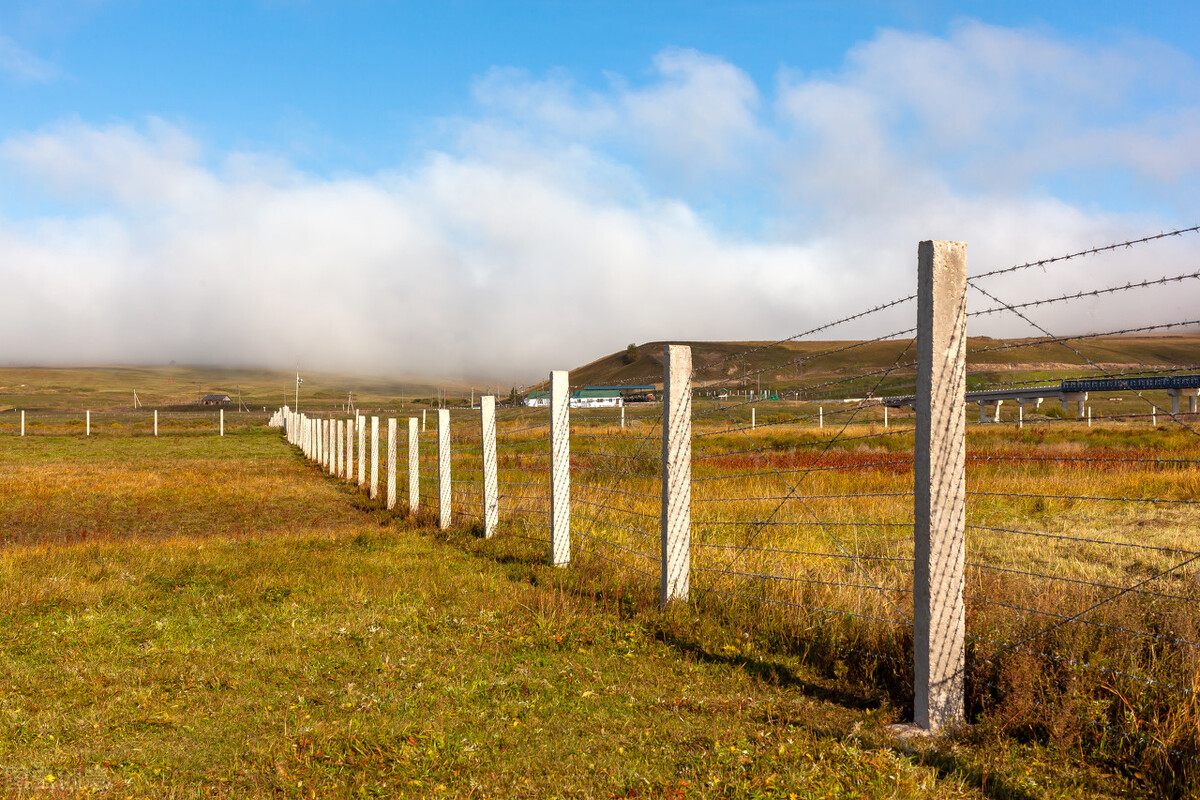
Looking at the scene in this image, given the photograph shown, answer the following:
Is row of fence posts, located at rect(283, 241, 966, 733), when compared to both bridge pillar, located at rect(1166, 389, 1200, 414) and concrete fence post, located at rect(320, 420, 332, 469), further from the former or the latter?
concrete fence post, located at rect(320, 420, 332, 469)

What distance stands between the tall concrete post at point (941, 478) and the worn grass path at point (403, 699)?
348mm

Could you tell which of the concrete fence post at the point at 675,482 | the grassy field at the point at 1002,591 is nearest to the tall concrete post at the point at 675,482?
the concrete fence post at the point at 675,482

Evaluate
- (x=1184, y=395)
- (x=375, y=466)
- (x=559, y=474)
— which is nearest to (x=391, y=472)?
(x=375, y=466)

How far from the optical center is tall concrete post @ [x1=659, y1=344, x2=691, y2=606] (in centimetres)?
614

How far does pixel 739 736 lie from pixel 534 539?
567cm

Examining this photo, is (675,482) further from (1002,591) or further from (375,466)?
(375,466)


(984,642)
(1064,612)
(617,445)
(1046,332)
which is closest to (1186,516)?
(1064,612)

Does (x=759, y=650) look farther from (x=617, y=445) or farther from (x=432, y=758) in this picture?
(x=617, y=445)

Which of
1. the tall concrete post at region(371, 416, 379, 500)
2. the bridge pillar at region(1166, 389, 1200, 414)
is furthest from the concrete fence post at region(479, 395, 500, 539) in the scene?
the bridge pillar at region(1166, 389, 1200, 414)

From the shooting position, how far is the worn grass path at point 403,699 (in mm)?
3535

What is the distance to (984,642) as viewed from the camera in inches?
168

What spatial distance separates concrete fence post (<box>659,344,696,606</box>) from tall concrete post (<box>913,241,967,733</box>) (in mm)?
2362

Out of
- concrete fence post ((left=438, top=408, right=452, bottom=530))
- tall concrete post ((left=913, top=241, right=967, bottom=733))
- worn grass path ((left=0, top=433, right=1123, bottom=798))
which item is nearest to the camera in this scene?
worn grass path ((left=0, top=433, right=1123, bottom=798))

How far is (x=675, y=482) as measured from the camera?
615 centimetres
